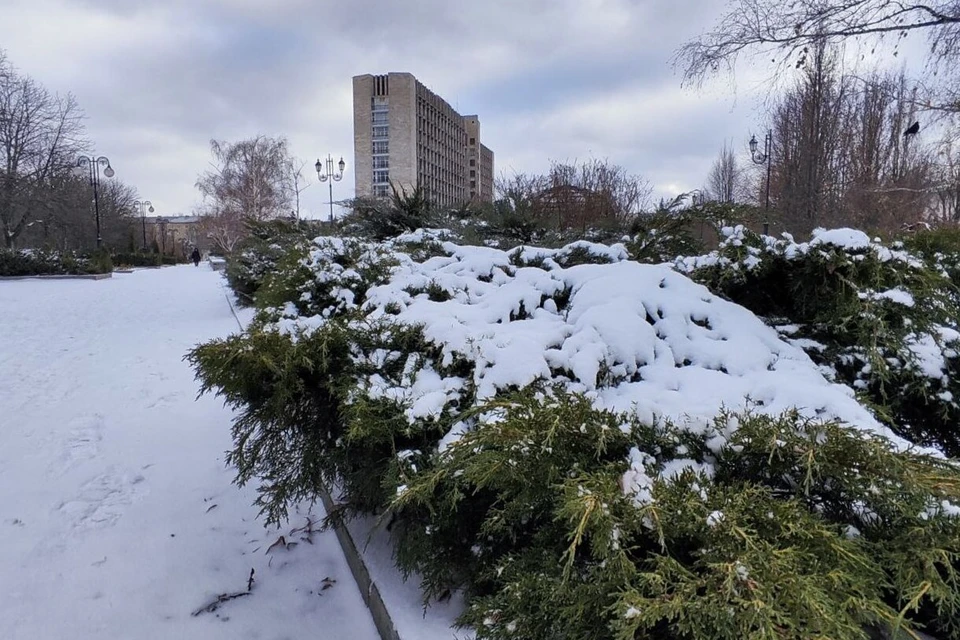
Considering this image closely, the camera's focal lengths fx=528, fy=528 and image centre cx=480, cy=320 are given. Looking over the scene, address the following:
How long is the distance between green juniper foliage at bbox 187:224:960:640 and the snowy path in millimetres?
396

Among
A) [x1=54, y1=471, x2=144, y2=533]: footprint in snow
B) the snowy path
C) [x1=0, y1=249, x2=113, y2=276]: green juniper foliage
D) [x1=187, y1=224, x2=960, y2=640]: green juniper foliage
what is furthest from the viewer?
[x1=0, y1=249, x2=113, y2=276]: green juniper foliage

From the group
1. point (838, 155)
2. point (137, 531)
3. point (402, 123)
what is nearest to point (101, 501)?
point (137, 531)

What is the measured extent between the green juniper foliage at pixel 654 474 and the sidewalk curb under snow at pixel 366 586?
15cm

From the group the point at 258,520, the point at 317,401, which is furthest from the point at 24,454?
the point at 317,401

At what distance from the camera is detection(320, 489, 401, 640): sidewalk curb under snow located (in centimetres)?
168

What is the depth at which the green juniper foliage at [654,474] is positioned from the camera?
93 centimetres

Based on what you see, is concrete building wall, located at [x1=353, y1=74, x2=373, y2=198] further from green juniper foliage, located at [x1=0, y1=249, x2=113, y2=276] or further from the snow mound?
the snow mound

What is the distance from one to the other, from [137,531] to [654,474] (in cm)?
242

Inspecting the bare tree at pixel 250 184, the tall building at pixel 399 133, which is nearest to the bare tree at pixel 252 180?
the bare tree at pixel 250 184

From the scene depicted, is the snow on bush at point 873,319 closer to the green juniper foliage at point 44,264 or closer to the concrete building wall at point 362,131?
the green juniper foliage at point 44,264

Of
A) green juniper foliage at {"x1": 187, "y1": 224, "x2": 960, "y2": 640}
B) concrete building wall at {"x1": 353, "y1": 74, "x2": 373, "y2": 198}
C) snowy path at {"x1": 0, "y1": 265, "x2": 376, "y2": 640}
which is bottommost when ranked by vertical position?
snowy path at {"x1": 0, "y1": 265, "x2": 376, "y2": 640}

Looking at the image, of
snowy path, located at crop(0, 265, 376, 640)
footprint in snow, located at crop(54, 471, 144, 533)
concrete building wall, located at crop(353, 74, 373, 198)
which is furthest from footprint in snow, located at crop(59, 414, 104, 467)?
concrete building wall, located at crop(353, 74, 373, 198)

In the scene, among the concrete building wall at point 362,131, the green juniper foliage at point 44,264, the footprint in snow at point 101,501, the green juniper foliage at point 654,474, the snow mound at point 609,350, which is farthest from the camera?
the concrete building wall at point 362,131

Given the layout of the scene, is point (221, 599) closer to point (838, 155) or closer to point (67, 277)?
point (838, 155)
